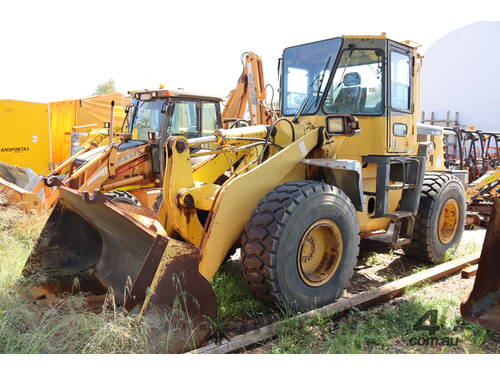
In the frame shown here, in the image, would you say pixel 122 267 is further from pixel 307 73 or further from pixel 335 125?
pixel 307 73

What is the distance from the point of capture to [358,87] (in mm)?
4621

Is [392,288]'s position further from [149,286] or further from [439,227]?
[149,286]

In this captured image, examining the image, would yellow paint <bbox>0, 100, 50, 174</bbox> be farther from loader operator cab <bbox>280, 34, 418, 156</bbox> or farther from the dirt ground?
loader operator cab <bbox>280, 34, 418, 156</bbox>

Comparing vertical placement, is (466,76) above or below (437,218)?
above

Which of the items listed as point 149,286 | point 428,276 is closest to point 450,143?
point 428,276

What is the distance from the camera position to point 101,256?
418 centimetres

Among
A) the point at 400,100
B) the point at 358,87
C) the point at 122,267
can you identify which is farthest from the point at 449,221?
the point at 122,267

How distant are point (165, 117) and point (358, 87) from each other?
3.60m

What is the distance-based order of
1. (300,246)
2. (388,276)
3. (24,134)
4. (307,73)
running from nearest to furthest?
(300,246) → (307,73) → (388,276) → (24,134)

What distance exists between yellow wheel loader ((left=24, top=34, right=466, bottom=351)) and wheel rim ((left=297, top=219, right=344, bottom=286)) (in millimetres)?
12

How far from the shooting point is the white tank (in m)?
18.6

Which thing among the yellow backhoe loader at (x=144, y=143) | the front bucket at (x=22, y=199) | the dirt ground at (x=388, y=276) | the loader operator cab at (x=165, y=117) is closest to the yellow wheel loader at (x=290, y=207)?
the dirt ground at (x=388, y=276)

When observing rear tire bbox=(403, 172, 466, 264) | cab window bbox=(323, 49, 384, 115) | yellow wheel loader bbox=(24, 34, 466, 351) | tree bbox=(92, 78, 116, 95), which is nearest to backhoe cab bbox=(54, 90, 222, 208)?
yellow wheel loader bbox=(24, 34, 466, 351)

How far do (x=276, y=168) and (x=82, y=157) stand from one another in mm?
5425
